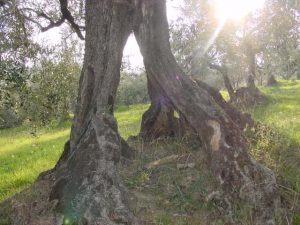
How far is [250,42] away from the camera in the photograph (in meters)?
25.8

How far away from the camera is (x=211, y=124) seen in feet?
26.9

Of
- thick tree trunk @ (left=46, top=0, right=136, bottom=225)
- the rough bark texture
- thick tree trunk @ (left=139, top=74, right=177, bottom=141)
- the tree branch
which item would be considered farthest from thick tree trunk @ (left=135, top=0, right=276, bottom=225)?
the tree branch

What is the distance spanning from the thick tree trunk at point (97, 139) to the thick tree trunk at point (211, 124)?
0.71m

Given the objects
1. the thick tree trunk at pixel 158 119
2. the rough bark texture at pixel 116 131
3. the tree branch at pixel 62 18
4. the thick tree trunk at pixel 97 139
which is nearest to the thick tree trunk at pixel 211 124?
the rough bark texture at pixel 116 131

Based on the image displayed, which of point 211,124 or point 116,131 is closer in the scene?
point 211,124

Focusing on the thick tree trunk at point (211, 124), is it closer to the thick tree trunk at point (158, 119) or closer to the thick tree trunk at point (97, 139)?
the thick tree trunk at point (97, 139)

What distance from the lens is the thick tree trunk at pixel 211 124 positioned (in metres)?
7.14

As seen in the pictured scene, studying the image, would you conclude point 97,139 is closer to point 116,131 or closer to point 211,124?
point 116,131

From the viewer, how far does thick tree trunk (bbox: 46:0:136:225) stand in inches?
273

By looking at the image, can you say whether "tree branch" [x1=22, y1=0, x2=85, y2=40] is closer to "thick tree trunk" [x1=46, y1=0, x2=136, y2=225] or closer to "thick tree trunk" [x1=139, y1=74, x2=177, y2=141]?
"thick tree trunk" [x1=46, y1=0, x2=136, y2=225]

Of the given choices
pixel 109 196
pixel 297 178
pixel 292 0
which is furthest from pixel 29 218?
pixel 292 0

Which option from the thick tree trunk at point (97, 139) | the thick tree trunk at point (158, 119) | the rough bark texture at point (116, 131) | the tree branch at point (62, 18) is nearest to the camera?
the thick tree trunk at point (97, 139)

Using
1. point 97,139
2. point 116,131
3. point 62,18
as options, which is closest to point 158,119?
point 116,131

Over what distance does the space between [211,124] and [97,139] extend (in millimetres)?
2358
